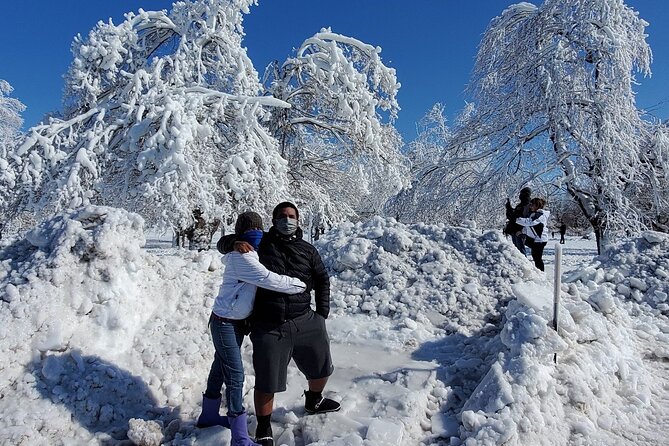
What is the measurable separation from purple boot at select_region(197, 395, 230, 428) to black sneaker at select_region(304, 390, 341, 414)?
0.56 metres

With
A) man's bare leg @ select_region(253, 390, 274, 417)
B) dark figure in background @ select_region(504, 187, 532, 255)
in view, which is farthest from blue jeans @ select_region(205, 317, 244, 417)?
dark figure in background @ select_region(504, 187, 532, 255)

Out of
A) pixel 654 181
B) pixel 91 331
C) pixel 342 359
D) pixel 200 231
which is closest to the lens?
pixel 91 331

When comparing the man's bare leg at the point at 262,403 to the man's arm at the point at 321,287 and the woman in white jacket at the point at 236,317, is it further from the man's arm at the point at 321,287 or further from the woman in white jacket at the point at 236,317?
the man's arm at the point at 321,287

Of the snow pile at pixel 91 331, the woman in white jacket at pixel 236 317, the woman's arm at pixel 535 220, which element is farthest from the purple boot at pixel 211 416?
the woman's arm at pixel 535 220

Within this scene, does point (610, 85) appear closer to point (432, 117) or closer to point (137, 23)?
point (137, 23)

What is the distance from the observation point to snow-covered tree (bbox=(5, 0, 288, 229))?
7035 mm

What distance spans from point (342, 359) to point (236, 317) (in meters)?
1.54

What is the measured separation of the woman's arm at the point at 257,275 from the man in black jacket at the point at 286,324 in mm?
70

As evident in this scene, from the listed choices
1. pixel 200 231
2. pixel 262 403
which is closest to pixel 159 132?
pixel 200 231

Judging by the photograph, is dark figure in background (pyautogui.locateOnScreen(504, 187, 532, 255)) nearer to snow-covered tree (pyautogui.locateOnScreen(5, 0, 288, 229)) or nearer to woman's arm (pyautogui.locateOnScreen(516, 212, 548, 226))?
woman's arm (pyautogui.locateOnScreen(516, 212, 548, 226))

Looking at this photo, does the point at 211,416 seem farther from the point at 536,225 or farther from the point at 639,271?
the point at 639,271

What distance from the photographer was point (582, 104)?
34.3 feet

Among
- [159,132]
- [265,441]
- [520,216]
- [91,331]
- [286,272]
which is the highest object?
[159,132]

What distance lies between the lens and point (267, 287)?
256 centimetres
